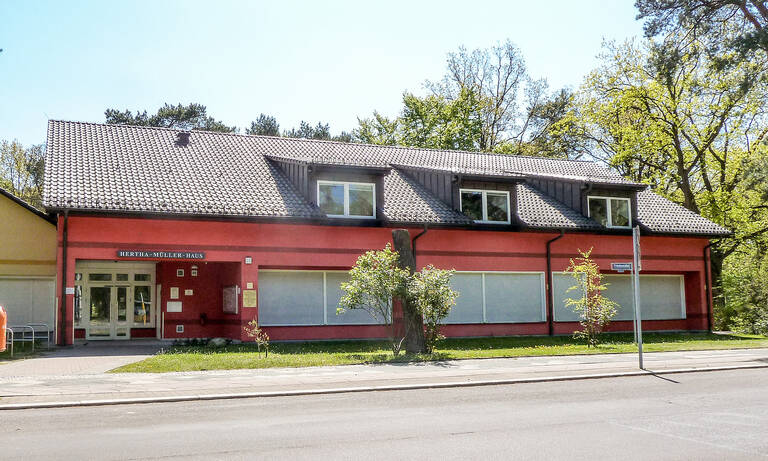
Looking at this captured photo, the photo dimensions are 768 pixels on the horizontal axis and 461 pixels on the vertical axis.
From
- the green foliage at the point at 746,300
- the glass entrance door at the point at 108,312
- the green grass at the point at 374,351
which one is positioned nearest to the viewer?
the green grass at the point at 374,351

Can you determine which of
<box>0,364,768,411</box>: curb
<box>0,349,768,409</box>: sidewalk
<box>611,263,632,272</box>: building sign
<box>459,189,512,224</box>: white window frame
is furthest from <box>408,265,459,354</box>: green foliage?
<box>611,263,632,272</box>: building sign

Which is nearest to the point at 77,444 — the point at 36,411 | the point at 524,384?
the point at 36,411

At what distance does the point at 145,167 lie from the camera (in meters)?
25.0

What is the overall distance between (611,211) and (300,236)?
44.1 ft

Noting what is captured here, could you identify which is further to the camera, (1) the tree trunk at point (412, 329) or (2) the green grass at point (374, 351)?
(1) the tree trunk at point (412, 329)

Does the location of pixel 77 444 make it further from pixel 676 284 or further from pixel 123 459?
pixel 676 284

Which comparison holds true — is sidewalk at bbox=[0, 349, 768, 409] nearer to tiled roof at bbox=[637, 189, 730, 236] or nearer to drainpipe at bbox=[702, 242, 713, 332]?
tiled roof at bbox=[637, 189, 730, 236]

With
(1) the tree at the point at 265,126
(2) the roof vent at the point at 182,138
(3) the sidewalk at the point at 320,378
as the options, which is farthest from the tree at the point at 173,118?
(3) the sidewalk at the point at 320,378

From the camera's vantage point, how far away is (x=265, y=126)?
65375 mm

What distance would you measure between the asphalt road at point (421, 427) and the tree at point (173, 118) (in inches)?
1780

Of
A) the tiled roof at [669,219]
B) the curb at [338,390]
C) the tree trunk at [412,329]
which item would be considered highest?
the tiled roof at [669,219]

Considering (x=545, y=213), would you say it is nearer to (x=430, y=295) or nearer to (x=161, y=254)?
(x=430, y=295)

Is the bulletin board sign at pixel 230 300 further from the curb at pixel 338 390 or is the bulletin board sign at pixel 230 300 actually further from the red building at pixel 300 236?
the curb at pixel 338 390

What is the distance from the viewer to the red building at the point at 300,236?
22.8 m
